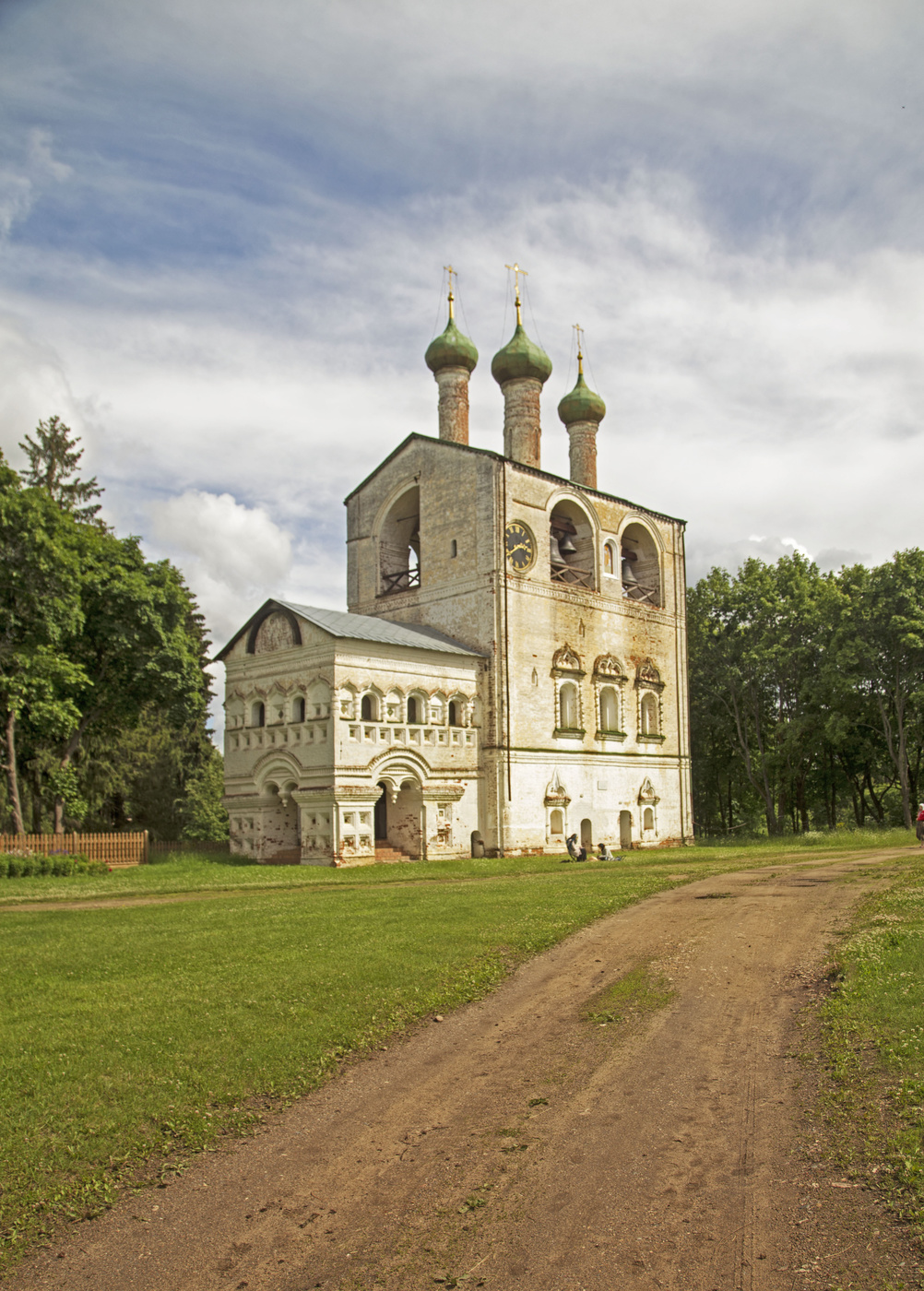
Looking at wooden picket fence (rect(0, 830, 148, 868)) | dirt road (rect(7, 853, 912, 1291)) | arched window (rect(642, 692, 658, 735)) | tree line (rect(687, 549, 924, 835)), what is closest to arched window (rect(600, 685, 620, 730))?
arched window (rect(642, 692, 658, 735))

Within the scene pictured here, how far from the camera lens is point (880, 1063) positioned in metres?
6.60

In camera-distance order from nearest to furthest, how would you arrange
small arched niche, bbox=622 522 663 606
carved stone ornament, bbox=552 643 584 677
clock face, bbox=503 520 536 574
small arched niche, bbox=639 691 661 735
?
clock face, bbox=503 520 536 574 < carved stone ornament, bbox=552 643 584 677 < small arched niche, bbox=639 691 661 735 < small arched niche, bbox=622 522 663 606

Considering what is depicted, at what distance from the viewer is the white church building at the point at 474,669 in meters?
25.8

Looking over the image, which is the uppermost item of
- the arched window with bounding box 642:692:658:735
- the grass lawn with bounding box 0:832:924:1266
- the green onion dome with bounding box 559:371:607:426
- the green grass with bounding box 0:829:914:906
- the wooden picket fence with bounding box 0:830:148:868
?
the green onion dome with bounding box 559:371:607:426

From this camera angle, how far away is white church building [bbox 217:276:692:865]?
25.8 metres

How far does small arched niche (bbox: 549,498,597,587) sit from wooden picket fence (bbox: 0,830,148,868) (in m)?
15.4

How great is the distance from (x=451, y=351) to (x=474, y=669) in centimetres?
1140

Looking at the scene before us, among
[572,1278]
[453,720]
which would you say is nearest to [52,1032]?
[572,1278]

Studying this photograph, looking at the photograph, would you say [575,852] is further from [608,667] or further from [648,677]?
[648,677]

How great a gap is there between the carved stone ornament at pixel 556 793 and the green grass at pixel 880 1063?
62.8 ft

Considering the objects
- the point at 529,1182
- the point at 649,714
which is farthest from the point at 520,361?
the point at 529,1182

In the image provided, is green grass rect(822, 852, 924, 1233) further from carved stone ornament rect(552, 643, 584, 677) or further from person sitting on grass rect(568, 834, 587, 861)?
carved stone ornament rect(552, 643, 584, 677)

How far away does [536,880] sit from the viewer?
1888 cm

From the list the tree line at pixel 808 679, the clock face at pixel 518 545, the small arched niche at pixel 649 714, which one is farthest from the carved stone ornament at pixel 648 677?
the clock face at pixel 518 545
